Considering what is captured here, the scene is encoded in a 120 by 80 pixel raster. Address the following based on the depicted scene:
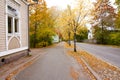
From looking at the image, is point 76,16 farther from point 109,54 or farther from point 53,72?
point 53,72

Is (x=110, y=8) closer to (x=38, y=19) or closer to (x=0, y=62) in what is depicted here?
Result: (x=38, y=19)

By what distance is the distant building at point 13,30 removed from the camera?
1306 cm

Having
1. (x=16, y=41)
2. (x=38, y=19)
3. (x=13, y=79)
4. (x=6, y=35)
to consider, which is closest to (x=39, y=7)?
(x=38, y=19)

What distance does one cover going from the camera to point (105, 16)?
52094 millimetres

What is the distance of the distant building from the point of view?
42.9ft

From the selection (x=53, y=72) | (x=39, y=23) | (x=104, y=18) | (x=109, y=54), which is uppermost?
(x=104, y=18)

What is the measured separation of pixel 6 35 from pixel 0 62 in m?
2.09

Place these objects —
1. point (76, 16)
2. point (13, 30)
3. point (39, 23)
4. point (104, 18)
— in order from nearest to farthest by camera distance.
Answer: point (13, 30), point (76, 16), point (39, 23), point (104, 18)

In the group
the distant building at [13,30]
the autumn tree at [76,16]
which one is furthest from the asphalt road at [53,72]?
the autumn tree at [76,16]

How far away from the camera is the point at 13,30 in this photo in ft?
50.2

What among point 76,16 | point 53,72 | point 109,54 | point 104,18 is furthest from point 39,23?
point 53,72

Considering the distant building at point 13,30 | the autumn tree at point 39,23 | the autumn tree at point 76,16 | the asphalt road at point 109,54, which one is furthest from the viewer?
the autumn tree at point 39,23

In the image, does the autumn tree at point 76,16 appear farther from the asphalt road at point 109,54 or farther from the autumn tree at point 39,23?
the autumn tree at point 39,23

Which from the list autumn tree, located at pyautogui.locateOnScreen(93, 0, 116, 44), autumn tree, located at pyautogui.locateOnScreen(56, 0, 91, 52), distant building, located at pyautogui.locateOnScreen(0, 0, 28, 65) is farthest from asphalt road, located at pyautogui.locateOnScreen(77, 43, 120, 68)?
autumn tree, located at pyautogui.locateOnScreen(93, 0, 116, 44)
